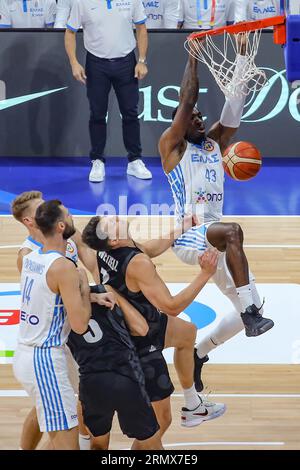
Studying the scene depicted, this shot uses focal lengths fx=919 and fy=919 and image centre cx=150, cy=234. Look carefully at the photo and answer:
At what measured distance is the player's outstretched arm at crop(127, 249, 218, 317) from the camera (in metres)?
5.61

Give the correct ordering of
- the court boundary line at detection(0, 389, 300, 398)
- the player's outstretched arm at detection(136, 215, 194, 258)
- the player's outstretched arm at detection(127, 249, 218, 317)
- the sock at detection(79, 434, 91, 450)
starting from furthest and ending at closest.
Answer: the court boundary line at detection(0, 389, 300, 398) → the player's outstretched arm at detection(136, 215, 194, 258) → the sock at detection(79, 434, 91, 450) → the player's outstretched arm at detection(127, 249, 218, 317)

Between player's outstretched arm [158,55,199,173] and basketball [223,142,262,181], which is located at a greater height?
player's outstretched arm [158,55,199,173]

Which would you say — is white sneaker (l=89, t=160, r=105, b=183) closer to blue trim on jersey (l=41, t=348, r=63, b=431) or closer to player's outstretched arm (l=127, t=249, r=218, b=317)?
player's outstretched arm (l=127, t=249, r=218, b=317)

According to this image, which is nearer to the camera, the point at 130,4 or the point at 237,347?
the point at 237,347

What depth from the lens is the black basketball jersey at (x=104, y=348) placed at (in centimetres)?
537

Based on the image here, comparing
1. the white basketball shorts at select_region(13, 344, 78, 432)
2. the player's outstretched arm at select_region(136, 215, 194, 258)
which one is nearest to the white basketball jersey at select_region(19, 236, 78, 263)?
the player's outstretched arm at select_region(136, 215, 194, 258)

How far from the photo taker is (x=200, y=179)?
703 cm

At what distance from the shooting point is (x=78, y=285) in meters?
5.32

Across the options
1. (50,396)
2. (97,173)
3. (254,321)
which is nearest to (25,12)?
(97,173)

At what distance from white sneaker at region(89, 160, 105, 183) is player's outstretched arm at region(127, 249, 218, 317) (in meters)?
6.59

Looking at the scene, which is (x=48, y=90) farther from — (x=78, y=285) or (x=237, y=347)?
(x=78, y=285)

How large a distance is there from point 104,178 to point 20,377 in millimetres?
7097

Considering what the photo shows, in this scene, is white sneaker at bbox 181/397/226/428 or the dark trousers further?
the dark trousers
